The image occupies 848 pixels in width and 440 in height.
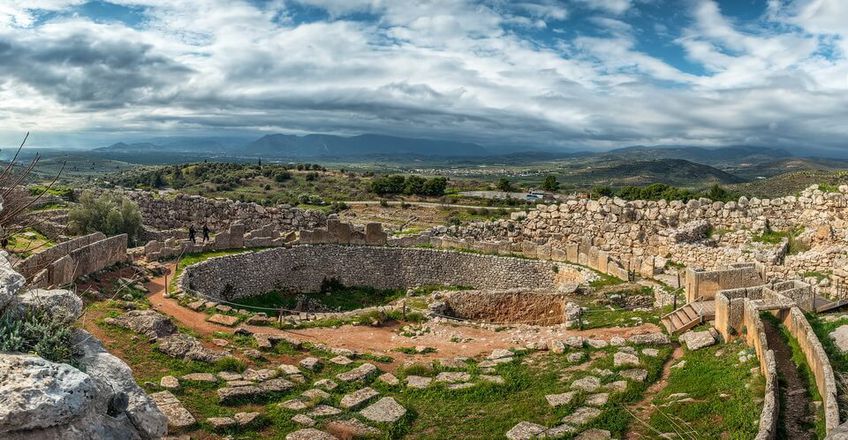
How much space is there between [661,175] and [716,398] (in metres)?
158

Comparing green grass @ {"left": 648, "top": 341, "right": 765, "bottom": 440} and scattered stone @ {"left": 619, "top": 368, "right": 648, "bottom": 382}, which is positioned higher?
green grass @ {"left": 648, "top": 341, "right": 765, "bottom": 440}

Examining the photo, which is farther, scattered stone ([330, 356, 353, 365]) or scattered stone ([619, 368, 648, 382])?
scattered stone ([330, 356, 353, 365])

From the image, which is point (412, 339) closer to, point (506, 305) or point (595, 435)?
point (506, 305)

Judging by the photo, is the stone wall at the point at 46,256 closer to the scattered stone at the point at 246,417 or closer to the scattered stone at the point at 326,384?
the scattered stone at the point at 246,417

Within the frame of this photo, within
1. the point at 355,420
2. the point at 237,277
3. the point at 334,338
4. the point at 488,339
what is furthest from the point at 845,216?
the point at 237,277

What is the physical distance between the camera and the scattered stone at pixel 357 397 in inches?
456

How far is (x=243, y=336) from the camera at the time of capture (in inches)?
617

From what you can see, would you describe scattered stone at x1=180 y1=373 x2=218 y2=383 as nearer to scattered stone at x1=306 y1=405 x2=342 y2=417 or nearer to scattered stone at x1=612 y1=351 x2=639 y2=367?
scattered stone at x1=306 y1=405 x2=342 y2=417

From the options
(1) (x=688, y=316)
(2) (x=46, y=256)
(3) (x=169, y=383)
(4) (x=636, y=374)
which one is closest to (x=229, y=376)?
(3) (x=169, y=383)

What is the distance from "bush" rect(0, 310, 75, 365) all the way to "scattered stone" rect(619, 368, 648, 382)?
1024cm

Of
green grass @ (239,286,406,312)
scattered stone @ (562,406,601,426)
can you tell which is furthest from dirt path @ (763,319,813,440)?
green grass @ (239,286,406,312)

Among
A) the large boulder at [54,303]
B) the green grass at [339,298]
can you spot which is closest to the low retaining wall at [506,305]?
the green grass at [339,298]

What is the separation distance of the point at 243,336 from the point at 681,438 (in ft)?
34.8

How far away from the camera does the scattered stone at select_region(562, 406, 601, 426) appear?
10.5 metres
